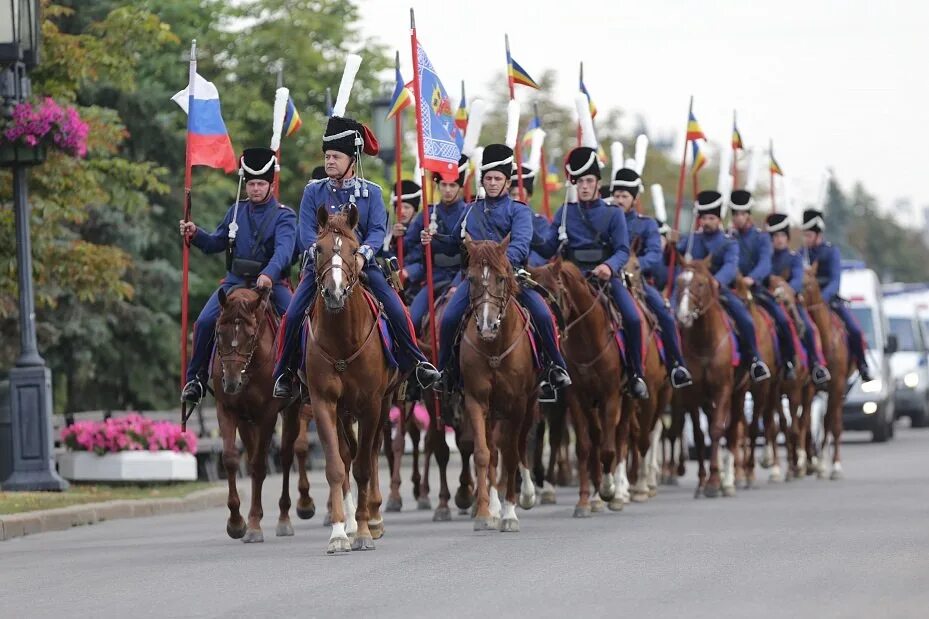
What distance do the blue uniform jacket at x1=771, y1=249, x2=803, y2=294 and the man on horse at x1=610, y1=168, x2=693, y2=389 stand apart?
4622 millimetres

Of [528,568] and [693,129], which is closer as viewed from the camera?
[528,568]

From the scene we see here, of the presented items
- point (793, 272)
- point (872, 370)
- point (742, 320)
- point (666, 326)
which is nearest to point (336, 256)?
point (666, 326)

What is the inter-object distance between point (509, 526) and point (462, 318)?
5.98 feet

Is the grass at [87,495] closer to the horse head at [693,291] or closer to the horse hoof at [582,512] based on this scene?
the horse hoof at [582,512]

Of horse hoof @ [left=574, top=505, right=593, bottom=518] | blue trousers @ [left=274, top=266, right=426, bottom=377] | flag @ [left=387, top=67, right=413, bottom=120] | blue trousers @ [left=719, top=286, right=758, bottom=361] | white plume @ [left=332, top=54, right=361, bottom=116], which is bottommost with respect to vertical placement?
horse hoof @ [left=574, top=505, right=593, bottom=518]

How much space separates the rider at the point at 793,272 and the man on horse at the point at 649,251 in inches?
174

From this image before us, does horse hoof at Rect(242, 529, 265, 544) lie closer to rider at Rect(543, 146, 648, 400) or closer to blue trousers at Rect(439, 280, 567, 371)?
blue trousers at Rect(439, 280, 567, 371)

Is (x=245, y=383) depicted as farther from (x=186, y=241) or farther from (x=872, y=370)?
(x=872, y=370)

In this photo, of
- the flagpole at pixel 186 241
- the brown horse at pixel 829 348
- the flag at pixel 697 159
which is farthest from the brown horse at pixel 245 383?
the brown horse at pixel 829 348

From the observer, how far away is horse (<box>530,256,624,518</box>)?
19.6 metres

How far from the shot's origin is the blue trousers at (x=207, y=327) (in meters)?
17.4

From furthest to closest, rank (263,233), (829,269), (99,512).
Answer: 1. (829,269)
2. (99,512)
3. (263,233)

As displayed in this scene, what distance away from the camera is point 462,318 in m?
17.9

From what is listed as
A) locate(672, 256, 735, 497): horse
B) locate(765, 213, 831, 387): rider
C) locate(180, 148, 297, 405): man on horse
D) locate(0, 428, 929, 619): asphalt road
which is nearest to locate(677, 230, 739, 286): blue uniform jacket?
locate(672, 256, 735, 497): horse
